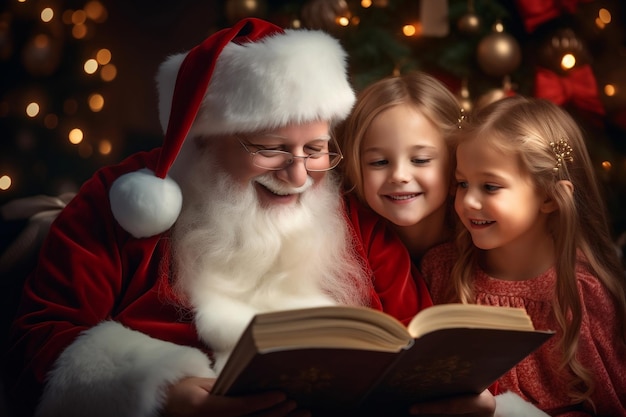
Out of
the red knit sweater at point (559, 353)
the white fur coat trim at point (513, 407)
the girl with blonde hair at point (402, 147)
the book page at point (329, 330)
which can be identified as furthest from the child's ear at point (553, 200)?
the book page at point (329, 330)

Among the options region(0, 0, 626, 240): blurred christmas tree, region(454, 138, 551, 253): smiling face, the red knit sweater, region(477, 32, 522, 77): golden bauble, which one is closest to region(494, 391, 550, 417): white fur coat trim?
the red knit sweater

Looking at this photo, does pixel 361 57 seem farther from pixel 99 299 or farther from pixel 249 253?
pixel 99 299

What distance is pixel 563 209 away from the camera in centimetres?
191

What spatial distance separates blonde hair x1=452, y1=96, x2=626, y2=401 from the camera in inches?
74.7

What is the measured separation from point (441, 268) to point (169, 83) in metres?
1.01

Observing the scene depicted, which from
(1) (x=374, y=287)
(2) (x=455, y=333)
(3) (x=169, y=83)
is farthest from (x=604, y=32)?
(2) (x=455, y=333)

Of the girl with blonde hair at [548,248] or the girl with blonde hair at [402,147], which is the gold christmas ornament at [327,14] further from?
the girl with blonde hair at [548,248]

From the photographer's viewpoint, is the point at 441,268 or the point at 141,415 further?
the point at 441,268

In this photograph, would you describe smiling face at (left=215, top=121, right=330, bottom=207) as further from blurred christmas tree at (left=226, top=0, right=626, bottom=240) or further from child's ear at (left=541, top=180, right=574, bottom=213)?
blurred christmas tree at (left=226, top=0, right=626, bottom=240)

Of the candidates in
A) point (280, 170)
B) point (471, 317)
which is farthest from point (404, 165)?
point (471, 317)

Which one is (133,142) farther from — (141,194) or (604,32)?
(604,32)

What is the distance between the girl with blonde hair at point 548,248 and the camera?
1.90 metres

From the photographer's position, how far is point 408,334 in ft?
4.32

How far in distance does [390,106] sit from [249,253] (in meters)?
0.61
